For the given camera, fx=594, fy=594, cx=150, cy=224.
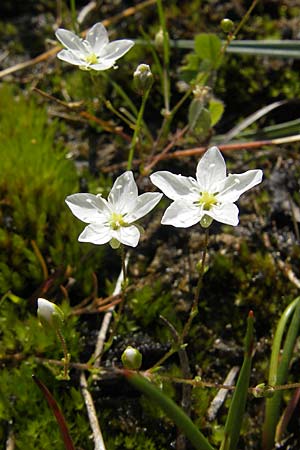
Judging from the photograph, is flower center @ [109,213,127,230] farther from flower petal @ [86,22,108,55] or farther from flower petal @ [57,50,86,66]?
flower petal @ [86,22,108,55]

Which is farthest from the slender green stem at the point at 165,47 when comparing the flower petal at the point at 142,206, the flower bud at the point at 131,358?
the flower bud at the point at 131,358

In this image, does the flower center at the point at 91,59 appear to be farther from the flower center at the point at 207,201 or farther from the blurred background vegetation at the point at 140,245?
the flower center at the point at 207,201

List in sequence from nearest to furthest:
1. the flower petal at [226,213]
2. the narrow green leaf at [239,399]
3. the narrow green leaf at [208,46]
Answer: the narrow green leaf at [239,399]
the flower petal at [226,213]
the narrow green leaf at [208,46]

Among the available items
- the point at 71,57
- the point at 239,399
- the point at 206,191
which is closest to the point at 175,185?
the point at 206,191

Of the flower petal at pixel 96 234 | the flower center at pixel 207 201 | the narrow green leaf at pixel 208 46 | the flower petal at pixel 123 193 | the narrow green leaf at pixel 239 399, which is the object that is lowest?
the narrow green leaf at pixel 239 399

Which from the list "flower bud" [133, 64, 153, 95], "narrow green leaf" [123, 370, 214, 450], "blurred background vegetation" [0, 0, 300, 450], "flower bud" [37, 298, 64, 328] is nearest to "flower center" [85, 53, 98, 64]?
"blurred background vegetation" [0, 0, 300, 450]

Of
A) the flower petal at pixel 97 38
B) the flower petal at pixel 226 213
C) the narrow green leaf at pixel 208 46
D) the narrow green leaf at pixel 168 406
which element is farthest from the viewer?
the narrow green leaf at pixel 208 46

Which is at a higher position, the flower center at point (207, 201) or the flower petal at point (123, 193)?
the flower petal at point (123, 193)

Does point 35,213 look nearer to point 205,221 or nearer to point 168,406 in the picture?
point 205,221
